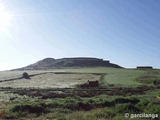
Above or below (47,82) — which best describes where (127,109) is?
below

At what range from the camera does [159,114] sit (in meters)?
12.6

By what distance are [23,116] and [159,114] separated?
9573 millimetres

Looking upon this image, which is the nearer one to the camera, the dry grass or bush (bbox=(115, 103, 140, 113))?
bush (bbox=(115, 103, 140, 113))

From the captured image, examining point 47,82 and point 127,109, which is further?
point 47,82

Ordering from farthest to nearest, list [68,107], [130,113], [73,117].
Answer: [68,107] < [130,113] < [73,117]

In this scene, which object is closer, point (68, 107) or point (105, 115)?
point (105, 115)

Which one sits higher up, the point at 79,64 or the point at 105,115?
the point at 79,64

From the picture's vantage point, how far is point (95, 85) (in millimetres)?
44344

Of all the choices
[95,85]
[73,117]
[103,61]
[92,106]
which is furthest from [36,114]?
[103,61]

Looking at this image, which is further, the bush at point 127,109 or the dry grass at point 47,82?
the dry grass at point 47,82

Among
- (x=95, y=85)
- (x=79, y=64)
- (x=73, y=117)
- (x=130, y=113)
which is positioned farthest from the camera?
(x=79, y=64)

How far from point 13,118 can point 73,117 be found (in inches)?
170

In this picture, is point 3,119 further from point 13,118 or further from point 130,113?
point 130,113

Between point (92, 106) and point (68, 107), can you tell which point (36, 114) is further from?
point (92, 106)
